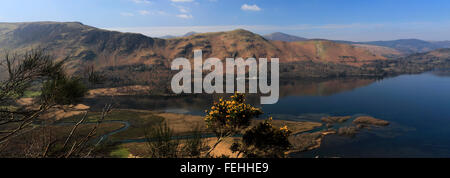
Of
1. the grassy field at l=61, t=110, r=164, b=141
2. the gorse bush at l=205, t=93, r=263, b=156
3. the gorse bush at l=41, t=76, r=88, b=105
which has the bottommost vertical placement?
the grassy field at l=61, t=110, r=164, b=141

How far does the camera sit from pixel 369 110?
83.5 meters

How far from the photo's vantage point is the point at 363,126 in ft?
211

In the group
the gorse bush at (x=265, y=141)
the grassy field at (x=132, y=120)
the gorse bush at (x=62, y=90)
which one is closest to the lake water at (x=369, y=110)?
the grassy field at (x=132, y=120)

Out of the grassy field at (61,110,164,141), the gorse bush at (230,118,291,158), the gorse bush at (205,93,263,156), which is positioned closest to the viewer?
the gorse bush at (205,93,263,156)

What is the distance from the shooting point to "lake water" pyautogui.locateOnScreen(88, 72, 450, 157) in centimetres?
4881

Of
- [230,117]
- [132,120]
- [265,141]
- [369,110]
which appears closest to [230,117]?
[230,117]

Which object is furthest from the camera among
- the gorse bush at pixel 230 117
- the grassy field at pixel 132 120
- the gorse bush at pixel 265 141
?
the grassy field at pixel 132 120

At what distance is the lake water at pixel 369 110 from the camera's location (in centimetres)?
4881
